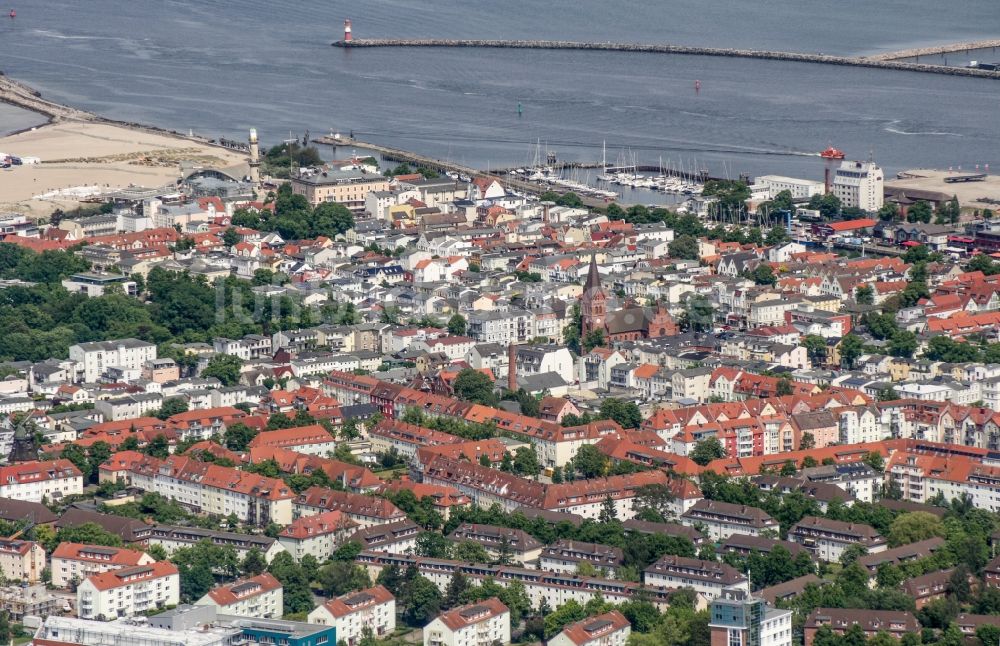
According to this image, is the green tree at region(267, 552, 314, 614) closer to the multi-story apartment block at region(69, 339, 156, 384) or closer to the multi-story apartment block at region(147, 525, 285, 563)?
the multi-story apartment block at region(147, 525, 285, 563)

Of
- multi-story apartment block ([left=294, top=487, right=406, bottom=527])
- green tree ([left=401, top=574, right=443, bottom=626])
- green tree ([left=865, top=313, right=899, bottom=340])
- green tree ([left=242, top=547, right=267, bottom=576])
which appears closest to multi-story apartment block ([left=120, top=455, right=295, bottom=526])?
multi-story apartment block ([left=294, top=487, right=406, bottom=527])

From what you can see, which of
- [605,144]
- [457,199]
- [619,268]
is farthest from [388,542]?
[605,144]

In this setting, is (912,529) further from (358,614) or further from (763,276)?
(763,276)

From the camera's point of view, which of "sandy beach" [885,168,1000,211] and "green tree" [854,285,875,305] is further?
"sandy beach" [885,168,1000,211]

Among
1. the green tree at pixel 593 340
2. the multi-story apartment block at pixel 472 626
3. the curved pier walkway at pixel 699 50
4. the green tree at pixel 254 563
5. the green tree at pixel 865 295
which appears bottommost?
the multi-story apartment block at pixel 472 626

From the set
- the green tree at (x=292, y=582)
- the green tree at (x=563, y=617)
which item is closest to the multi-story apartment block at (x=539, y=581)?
the green tree at (x=563, y=617)

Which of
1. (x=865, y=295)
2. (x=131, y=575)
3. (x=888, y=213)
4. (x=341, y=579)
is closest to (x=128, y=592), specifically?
(x=131, y=575)

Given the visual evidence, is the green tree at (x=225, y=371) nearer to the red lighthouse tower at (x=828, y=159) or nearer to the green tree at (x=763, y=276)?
the green tree at (x=763, y=276)

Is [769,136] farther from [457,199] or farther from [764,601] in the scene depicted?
[764,601]
